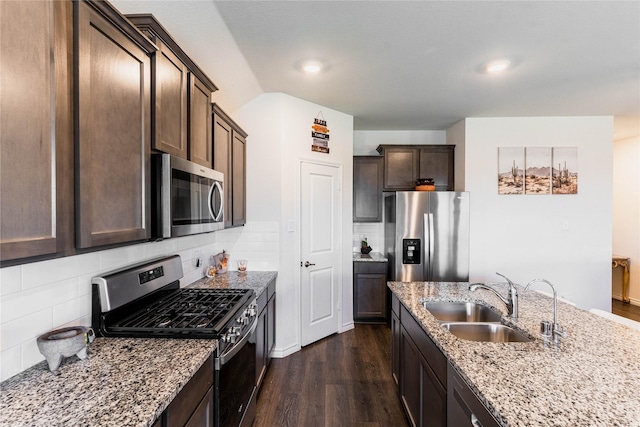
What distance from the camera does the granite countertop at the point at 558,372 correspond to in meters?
0.88

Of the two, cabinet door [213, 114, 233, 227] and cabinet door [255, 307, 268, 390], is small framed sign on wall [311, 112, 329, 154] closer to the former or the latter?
cabinet door [213, 114, 233, 227]

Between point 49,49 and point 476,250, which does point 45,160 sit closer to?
point 49,49

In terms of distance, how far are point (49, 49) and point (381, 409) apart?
2.68 metres

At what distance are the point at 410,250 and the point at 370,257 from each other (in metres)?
0.61

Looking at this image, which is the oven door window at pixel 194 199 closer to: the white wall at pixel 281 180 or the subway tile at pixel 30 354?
the subway tile at pixel 30 354

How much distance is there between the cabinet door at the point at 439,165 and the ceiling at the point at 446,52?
66 centimetres

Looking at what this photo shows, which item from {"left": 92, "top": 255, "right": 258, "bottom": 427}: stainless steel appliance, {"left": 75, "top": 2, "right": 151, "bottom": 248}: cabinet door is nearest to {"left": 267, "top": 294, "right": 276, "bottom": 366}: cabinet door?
{"left": 92, "top": 255, "right": 258, "bottom": 427}: stainless steel appliance

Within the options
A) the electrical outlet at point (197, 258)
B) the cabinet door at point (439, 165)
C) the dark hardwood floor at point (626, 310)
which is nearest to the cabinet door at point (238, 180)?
the electrical outlet at point (197, 258)

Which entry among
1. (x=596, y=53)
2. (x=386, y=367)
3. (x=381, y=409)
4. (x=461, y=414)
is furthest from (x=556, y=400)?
(x=596, y=53)

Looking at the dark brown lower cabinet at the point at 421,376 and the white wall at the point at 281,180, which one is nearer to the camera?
the dark brown lower cabinet at the point at 421,376

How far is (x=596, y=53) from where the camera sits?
2.30m

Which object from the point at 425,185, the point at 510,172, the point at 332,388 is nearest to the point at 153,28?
the point at 332,388

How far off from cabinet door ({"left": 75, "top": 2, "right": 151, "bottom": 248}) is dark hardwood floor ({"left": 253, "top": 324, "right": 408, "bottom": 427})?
1756mm

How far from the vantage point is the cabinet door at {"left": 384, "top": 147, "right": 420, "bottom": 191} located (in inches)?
162
